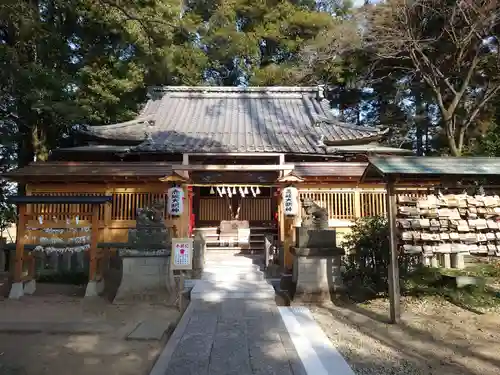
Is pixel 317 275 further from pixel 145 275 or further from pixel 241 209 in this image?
pixel 241 209

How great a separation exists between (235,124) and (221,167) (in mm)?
4309

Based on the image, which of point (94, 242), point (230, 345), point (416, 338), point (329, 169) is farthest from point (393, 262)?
point (94, 242)

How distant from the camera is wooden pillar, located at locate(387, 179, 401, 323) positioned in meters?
5.86

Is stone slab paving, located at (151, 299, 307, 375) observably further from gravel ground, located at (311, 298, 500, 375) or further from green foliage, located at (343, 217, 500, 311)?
green foliage, located at (343, 217, 500, 311)

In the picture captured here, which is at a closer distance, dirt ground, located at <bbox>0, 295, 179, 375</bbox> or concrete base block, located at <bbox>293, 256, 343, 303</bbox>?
dirt ground, located at <bbox>0, 295, 179, 375</bbox>

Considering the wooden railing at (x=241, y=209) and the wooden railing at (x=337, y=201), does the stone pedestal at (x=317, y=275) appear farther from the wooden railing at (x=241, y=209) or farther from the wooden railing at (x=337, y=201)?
the wooden railing at (x=241, y=209)

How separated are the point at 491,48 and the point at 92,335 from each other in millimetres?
18578

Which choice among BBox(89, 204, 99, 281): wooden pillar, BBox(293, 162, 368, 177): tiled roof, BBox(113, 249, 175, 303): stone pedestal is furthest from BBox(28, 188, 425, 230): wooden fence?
BBox(113, 249, 175, 303): stone pedestal

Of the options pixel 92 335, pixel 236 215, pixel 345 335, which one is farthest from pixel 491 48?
pixel 92 335

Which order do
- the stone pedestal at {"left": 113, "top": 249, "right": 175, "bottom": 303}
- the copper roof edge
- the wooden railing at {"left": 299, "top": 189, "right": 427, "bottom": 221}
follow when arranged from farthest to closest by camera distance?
the copper roof edge → the wooden railing at {"left": 299, "top": 189, "right": 427, "bottom": 221} → the stone pedestal at {"left": 113, "top": 249, "right": 175, "bottom": 303}

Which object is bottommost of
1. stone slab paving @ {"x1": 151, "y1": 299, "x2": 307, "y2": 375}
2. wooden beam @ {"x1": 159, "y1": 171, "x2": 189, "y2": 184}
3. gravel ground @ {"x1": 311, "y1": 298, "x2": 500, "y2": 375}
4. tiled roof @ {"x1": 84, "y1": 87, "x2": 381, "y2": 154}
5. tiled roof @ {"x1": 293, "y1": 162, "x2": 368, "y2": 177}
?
gravel ground @ {"x1": 311, "y1": 298, "x2": 500, "y2": 375}

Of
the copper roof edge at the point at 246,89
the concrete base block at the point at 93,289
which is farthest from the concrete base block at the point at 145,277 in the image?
the copper roof edge at the point at 246,89

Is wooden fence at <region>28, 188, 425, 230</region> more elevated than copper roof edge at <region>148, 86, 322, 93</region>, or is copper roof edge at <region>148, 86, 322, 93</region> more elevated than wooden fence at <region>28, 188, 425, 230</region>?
copper roof edge at <region>148, 86, 322, 93</region>

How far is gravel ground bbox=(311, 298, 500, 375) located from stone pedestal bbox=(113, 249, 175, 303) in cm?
320
